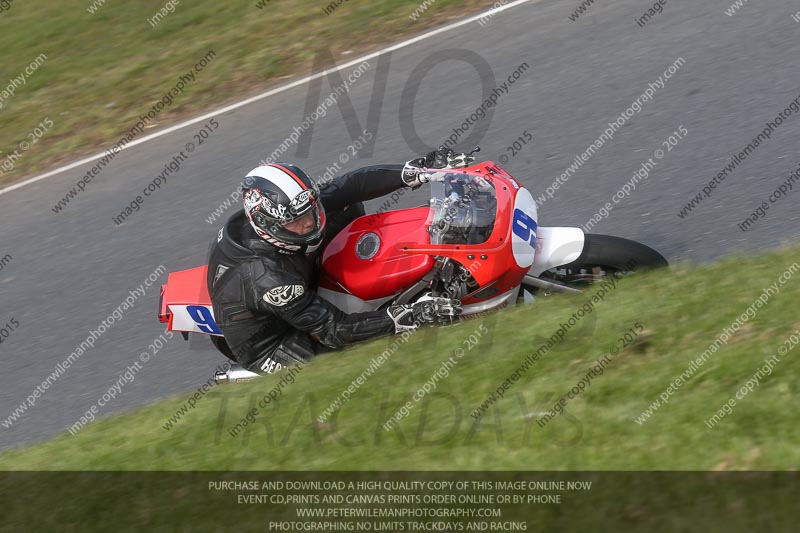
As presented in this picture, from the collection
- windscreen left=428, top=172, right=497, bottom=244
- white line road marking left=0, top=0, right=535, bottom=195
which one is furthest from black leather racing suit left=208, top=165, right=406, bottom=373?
white line road marking left=0, top=0, right=535, bottom=195

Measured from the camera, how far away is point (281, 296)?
19.5 feet

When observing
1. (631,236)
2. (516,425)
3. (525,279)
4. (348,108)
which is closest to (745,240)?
(631,236)

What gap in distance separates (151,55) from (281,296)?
7270 millimetres

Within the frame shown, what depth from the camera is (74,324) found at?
8203 millimetres

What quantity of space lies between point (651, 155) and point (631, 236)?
103cm

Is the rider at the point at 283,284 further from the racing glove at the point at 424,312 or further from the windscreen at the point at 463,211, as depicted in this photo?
the windscreen at the point at 463,211

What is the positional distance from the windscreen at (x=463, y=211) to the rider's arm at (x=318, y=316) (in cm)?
64

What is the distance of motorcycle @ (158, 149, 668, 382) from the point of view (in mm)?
5945

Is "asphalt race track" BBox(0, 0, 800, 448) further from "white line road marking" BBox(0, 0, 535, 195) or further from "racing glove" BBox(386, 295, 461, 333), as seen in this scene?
"racing glove" BBox(386, 295, 461, 333)
